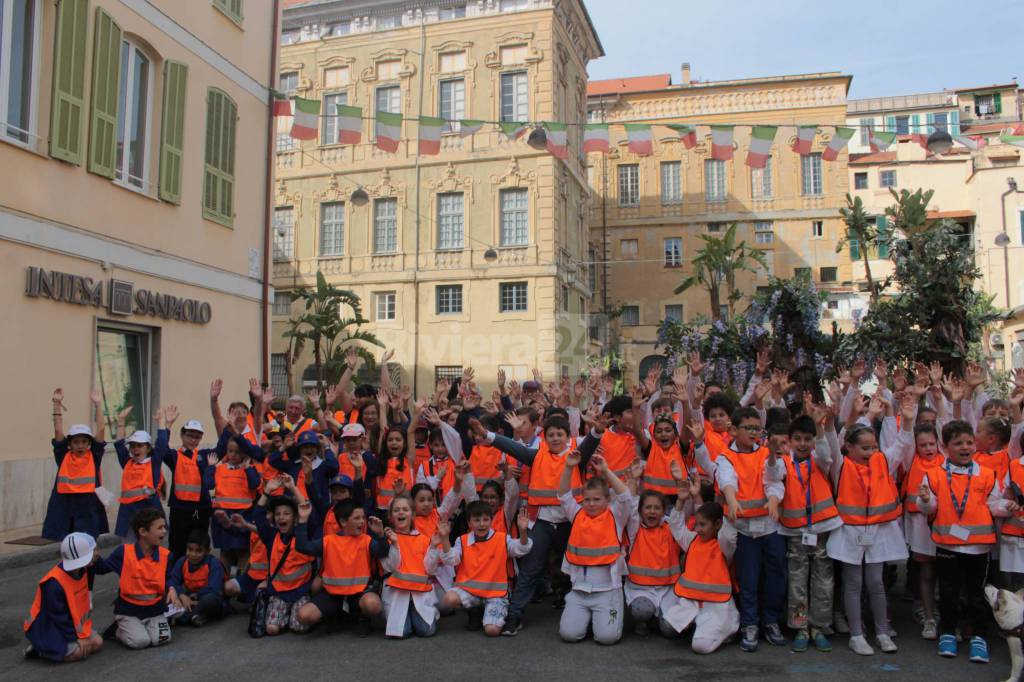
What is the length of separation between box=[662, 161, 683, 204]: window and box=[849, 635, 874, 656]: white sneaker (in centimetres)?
3656

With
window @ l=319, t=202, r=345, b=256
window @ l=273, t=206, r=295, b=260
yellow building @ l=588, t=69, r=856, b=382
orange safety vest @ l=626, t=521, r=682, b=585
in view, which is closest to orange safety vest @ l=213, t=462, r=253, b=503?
orange safety vest @ l=626, t=521, r=682, b=585

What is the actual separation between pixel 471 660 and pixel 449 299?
2476 centimetres

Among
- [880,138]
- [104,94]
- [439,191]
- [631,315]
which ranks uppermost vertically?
[439,191]

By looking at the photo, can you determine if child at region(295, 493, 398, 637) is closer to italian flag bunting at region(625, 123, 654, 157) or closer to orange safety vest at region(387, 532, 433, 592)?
orange safety vest at region(387, 532, 433, 592)

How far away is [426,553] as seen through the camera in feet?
22.0

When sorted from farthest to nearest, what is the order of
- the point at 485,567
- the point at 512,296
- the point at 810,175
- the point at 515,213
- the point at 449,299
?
the point at 810,175 < the point at 449,299 < the point at 515,213 < the point at 512,296 < the point at 485,567

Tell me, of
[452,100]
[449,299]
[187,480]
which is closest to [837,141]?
[187,480]

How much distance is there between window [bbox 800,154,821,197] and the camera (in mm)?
39688

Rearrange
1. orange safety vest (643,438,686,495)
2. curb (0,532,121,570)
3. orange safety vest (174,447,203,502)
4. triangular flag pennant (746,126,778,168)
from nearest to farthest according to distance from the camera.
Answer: orange safety vest (643,438,686,495), orange safety vest (174,447,203,502), curb (0,532,121,570), triangular flag pennant (746,126,778,168)

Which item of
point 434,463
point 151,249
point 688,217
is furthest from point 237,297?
point 688,217

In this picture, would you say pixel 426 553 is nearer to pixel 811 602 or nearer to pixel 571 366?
pixel 811 602

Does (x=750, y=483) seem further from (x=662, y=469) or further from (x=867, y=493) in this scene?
(x=662, y=469)

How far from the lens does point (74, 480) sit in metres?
7.86

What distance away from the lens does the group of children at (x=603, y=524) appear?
19.5 ft
